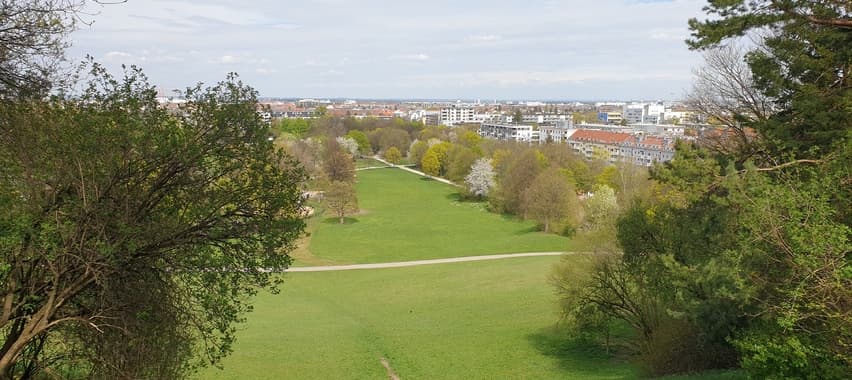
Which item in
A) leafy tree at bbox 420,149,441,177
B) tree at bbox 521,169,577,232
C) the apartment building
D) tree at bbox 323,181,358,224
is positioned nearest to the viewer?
tree at bbox 521,169,577,232

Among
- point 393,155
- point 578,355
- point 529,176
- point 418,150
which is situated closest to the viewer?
point 578,355

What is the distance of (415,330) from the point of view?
23.6m

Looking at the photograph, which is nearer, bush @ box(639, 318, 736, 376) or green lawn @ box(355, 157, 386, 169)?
bush @ box(639, 318, 736, 376)

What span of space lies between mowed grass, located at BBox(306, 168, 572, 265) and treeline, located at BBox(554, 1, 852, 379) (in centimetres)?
1773

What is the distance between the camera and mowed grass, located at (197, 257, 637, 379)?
18.1m

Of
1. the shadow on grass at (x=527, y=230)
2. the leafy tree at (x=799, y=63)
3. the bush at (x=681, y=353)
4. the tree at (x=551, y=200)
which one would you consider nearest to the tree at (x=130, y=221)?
the leafy tree at (x=799, y=63)

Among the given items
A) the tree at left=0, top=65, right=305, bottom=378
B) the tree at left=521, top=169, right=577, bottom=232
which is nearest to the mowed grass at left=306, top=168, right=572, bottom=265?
the tree at left=521, top=169, right=577, bottom=232

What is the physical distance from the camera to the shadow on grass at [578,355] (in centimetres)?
1697

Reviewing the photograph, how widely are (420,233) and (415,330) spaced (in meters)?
27.3

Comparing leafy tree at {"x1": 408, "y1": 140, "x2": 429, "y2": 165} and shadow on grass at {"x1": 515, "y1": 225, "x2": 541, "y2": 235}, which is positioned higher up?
leafy tree at {"x1": 408, "y1": 140, "x2": 429, "y2": 165}

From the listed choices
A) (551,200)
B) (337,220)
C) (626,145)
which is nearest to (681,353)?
(551,200)

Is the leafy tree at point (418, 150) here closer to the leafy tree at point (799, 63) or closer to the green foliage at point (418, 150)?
the green foliage at point (418, 150)

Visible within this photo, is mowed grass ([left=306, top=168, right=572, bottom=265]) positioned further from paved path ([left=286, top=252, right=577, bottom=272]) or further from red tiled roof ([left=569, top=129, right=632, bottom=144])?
red tiled roof ([left=569, top=129, right=632, bottom=144])

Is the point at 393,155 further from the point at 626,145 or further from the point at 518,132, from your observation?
the point at 518,132
